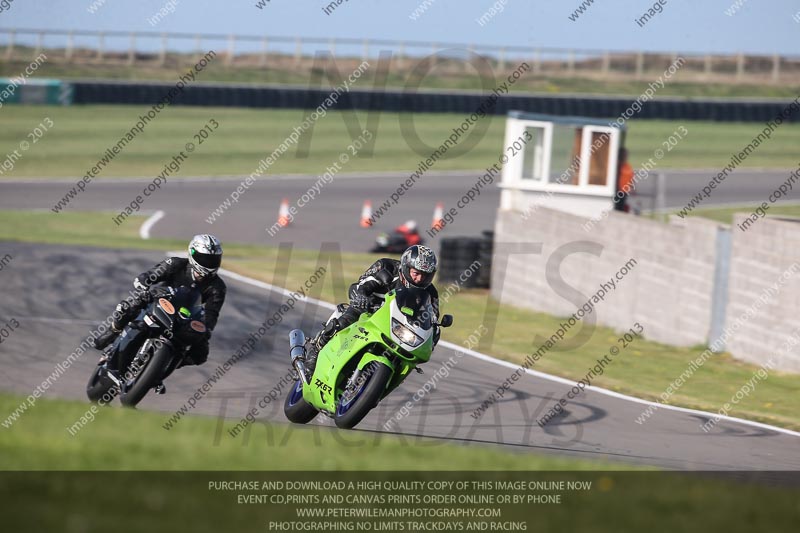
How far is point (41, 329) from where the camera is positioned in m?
14.8

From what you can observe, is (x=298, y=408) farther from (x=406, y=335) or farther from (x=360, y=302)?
(x=406, y=335)

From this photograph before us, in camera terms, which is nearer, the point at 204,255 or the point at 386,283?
the point at 386,283

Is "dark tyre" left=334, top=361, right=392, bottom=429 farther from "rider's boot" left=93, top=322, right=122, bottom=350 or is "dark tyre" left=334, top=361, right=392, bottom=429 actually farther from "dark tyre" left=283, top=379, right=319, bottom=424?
"rider's boot" left=93, top=322, right=122, bottom=350

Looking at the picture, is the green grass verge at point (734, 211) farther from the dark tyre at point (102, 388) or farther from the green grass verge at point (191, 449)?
the green grass verge at point (191, 449)

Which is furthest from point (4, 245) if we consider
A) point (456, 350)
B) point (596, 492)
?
point (596, 492)

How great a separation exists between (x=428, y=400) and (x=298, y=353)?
2186 mm

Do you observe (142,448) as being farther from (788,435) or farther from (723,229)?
(723,229)

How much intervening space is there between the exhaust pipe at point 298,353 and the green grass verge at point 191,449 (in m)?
1.53

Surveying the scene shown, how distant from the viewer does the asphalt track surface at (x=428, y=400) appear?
1047 centimetres

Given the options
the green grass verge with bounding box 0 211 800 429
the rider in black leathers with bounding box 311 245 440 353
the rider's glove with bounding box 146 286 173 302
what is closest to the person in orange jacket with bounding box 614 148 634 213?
the green grass verge with bounding box 0 211 800 429

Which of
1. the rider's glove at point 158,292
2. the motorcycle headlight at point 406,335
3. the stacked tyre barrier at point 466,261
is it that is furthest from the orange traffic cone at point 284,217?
the motorcycle headlight at point 406,335

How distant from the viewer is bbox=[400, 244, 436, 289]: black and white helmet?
991 cm

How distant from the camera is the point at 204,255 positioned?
424 inches

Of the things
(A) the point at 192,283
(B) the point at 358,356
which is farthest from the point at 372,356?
(A) the point at 192,283
